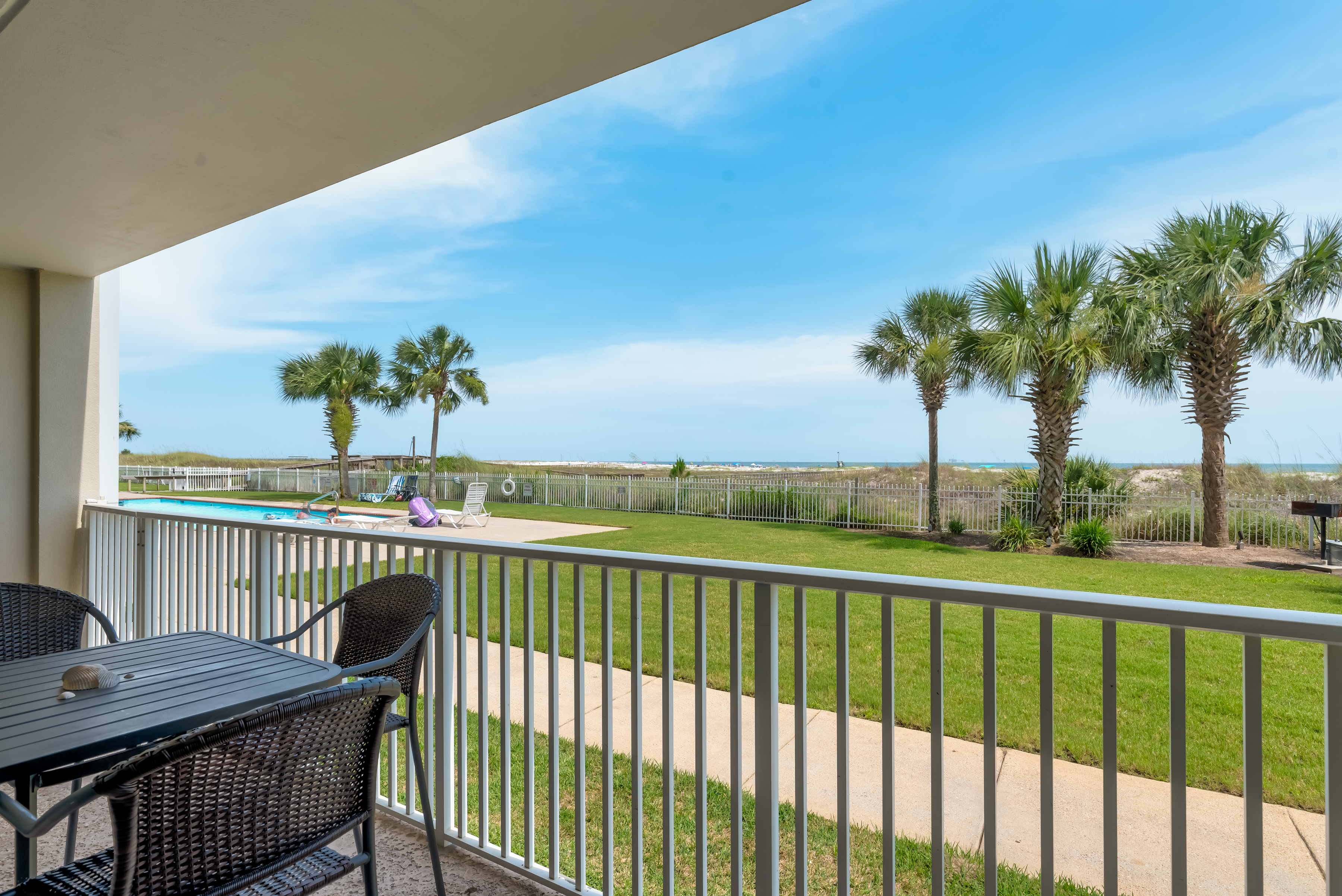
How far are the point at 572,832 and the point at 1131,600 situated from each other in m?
2.32

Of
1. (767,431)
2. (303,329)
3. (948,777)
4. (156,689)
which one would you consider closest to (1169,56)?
(767,431)

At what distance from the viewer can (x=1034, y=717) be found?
404 cm

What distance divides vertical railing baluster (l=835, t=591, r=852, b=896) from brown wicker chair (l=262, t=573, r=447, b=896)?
1.10 meters

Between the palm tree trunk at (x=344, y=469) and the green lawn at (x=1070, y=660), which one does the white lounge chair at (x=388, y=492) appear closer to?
the palm tree trunk at (x=344, y=469)

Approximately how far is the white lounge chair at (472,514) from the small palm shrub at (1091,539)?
1050cm

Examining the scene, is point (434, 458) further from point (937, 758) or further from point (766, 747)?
point (937, 758)

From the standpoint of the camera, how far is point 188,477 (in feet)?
83.8

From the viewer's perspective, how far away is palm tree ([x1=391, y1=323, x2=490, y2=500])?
24984mm

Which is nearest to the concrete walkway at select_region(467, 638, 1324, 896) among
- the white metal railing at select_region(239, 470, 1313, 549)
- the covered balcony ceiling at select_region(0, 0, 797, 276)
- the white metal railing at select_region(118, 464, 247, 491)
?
the covered balcony ceiling at select_region(0, 0, 797, 276)

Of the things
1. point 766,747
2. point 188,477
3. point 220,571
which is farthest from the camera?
point 188,477

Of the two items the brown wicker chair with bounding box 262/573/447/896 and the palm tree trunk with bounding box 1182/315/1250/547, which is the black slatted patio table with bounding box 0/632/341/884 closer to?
the brown wicker chair with bounding box 262/573/447/896

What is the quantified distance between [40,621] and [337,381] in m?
27.8

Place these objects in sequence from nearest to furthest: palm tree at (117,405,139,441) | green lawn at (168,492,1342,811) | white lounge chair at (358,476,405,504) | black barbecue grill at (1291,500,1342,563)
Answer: green lawn at (168,492,1342,811) < black barbecue grill at (1291,500,1342,563) < white lounge chair at (358,476,405,504) < palm tree at (117,405,139,441)

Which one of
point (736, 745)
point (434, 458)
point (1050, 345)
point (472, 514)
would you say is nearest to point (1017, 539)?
point (1050, 345)
